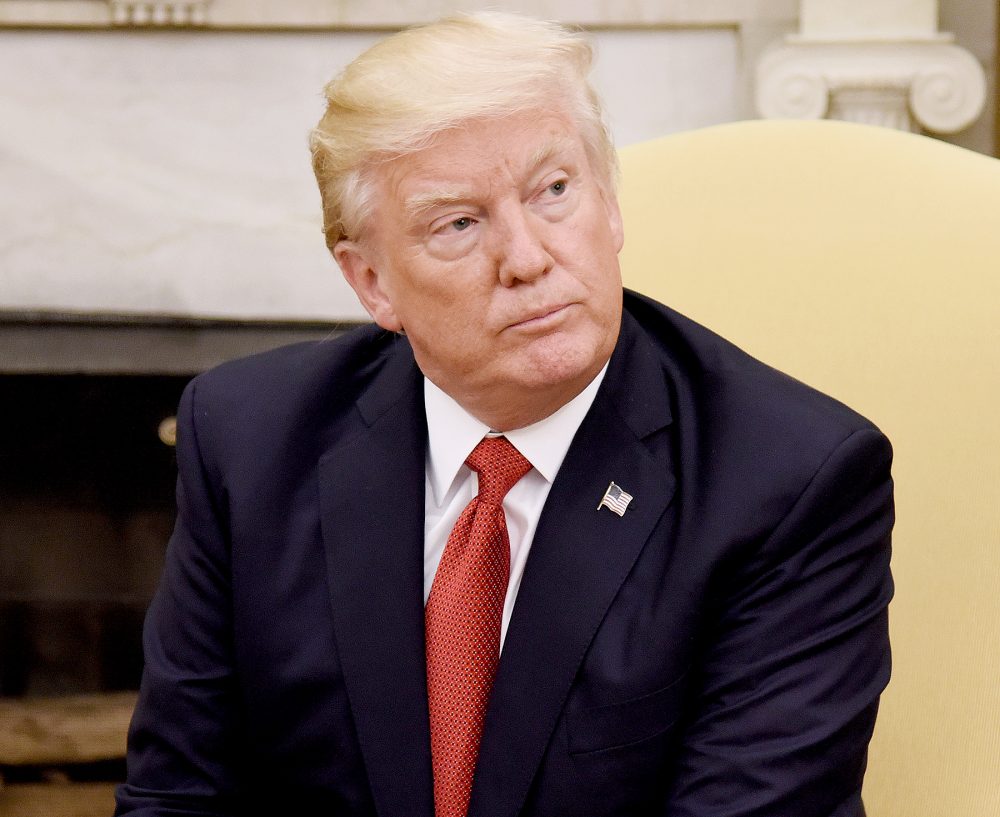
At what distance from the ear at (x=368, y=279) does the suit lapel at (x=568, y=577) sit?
262 millimetres

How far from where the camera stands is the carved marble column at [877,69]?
2.39 metres

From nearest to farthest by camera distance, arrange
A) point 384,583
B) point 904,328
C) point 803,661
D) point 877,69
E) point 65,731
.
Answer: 1. point 803,661
2. point 384,583
3. point 904,328
4. point 877,69
5. point 65,731

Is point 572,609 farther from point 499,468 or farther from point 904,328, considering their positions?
point 904,328

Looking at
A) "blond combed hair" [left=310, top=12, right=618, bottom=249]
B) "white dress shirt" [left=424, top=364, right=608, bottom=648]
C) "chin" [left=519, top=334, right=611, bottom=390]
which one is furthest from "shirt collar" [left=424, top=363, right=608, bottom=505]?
"blond combed hair" [left=310, top=12, right=618, bottom=249]

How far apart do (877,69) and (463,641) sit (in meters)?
1.59

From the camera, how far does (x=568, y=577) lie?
1.28 meters

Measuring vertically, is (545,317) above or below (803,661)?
above

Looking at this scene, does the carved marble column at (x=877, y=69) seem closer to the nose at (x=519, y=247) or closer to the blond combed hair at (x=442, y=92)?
the blond combed hair at (x=442, y=92)

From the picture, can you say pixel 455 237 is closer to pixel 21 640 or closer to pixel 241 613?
pixel 241 613

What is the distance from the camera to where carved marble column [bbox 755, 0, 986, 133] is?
2389mm

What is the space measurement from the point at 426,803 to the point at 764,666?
0.37 meters

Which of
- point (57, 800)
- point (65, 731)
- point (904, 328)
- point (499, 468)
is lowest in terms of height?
point (57, 800)

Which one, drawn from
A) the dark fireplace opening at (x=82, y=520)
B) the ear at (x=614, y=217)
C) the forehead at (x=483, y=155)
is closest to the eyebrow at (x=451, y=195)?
the forehead at (x=483, y=155)

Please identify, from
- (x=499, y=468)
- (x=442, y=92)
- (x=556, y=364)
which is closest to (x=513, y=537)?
(x=499, y=468)
